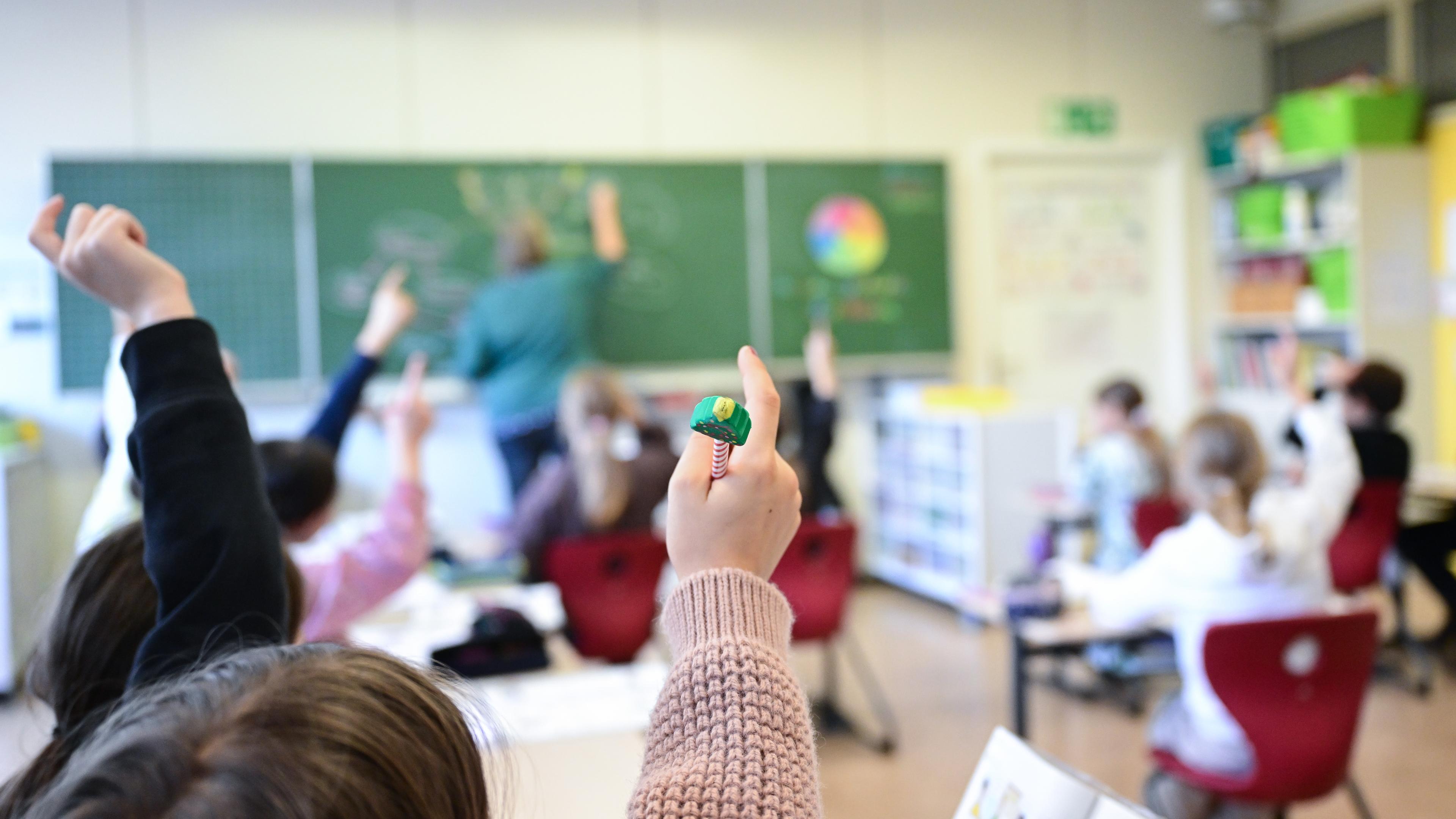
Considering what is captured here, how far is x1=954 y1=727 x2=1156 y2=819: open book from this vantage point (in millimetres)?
1109

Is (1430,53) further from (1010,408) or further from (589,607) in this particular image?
(589,607)

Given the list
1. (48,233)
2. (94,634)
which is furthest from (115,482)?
(48,233)

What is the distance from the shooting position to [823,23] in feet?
18.2

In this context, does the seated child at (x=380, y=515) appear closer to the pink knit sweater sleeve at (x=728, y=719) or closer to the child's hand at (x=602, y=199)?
the pink knit sweater sleeve at (x=728, y=719)

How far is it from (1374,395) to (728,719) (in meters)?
4.19

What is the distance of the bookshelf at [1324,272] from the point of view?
18.2ft

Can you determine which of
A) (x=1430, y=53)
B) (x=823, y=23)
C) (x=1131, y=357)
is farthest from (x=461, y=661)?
(x=1430, y=53)

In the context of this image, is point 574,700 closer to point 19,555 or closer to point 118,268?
point 118,268

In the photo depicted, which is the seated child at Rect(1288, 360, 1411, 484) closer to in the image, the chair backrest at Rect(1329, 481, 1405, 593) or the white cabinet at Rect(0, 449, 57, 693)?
the chair backrest at Rect(1329, 481, 1405, 593)

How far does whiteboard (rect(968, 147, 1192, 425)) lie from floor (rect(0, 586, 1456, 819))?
2.00 meters

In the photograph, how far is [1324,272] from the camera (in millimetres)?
5805

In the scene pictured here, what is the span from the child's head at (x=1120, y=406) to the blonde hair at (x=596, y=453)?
1775mm

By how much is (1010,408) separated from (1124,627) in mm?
2826

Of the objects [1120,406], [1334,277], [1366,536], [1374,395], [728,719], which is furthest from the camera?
[1334,277]
